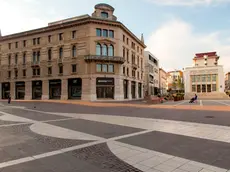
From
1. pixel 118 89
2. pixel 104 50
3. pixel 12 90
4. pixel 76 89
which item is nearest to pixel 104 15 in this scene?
pixel 104 50

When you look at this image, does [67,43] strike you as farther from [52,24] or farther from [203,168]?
[203,168]

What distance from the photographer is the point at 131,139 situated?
23.9 feet

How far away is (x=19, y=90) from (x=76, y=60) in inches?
779

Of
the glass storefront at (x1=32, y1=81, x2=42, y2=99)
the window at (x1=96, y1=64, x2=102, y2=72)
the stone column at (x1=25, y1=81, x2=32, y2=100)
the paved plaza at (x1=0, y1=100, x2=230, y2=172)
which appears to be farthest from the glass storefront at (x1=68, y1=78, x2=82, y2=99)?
the paved plaza at (x1=0, y1=100, x2=230, y2=172)

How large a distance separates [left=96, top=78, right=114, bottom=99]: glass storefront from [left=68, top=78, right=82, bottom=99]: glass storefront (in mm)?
4068

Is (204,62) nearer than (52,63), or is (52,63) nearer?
(52,63)

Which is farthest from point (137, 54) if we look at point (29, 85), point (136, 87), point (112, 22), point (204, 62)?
point (204, 62)

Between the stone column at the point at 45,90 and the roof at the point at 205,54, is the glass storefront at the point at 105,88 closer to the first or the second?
the stone column at the point at 45,90

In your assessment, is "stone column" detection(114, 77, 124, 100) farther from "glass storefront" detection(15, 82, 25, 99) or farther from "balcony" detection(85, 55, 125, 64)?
"glass storefront" detection(15, 82, 25, 99)

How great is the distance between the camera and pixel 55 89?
139ft

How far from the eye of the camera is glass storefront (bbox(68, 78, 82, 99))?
38.9m

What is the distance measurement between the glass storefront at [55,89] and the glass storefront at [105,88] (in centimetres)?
973

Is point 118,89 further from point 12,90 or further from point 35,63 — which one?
point 12,90

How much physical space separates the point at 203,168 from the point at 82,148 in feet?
12.1
